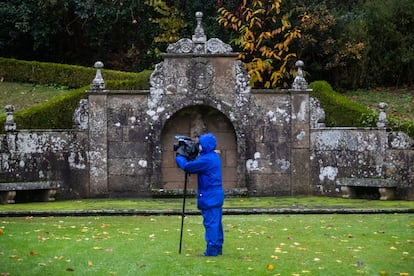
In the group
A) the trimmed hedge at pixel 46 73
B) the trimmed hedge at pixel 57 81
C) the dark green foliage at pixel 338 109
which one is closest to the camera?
the dark green foliage at pixel 338 109

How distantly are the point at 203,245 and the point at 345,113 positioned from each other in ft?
29.7

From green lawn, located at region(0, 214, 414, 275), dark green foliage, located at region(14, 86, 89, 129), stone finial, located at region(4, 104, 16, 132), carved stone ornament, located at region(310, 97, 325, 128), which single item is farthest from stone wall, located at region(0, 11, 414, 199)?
green lawn, located at region(0, 214, 414, 275)

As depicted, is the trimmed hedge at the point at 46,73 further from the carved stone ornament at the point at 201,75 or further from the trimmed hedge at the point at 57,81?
the carved stone ornament at the point at 201,75

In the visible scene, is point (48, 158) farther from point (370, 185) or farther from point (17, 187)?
point (370, 185)

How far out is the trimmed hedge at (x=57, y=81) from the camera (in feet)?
62.5

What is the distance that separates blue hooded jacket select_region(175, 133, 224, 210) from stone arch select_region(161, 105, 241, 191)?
768 cm

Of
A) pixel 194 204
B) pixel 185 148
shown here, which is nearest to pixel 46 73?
pixel 194 204

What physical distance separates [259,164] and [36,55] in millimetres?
13884

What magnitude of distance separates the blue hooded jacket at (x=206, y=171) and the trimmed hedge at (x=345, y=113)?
8784 mm

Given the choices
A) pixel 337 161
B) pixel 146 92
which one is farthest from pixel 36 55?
pixel 337 161

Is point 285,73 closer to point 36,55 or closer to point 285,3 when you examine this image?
point 285,3

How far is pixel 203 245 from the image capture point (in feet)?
35.9

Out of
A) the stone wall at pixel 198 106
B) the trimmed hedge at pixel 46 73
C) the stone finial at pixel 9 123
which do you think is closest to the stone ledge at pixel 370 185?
the stone wall at pixel 198 106

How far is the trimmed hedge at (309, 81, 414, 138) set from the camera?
18.5 metres
